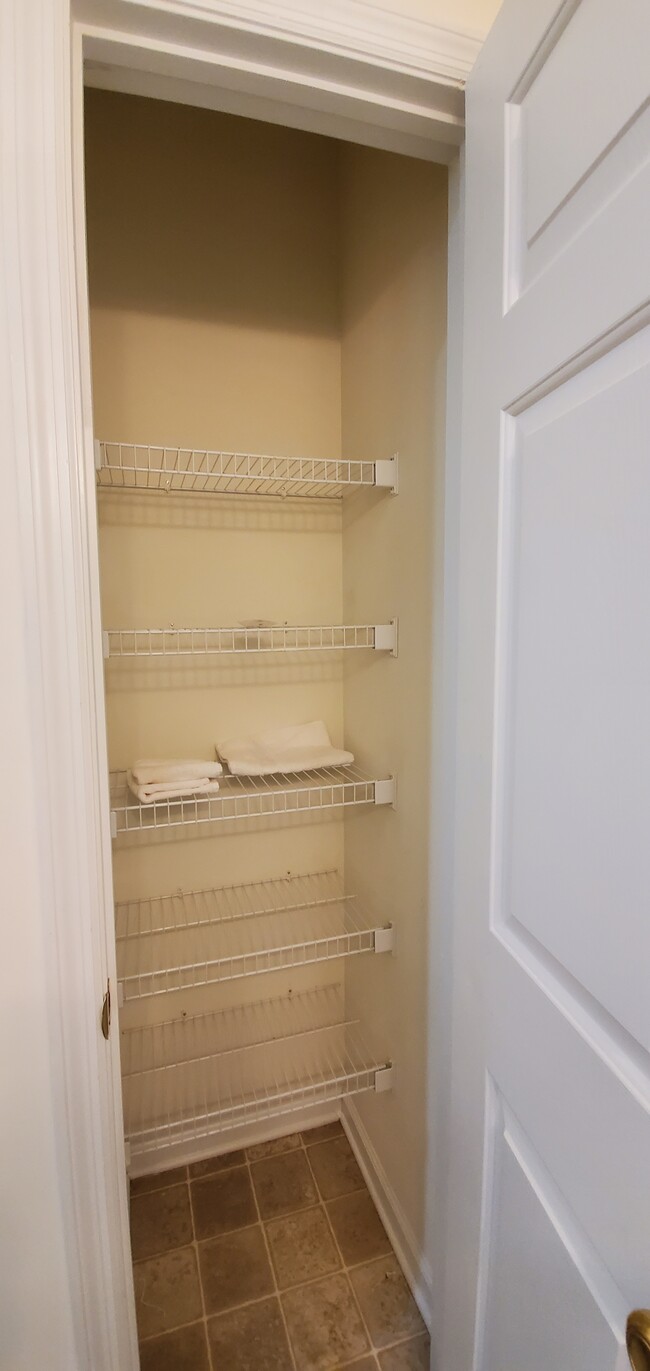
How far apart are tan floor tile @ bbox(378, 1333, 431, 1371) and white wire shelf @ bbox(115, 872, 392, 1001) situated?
2.47 feet

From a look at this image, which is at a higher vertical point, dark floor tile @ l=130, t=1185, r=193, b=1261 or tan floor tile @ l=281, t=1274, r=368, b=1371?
dark floor tile @ l=130, t=1185, r=193, b=1261

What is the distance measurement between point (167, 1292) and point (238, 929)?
29.8 inches

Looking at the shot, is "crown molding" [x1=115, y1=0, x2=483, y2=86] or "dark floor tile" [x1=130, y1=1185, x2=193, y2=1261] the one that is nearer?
"crown molding" [x1=115, y1=0, x2=483, y2=86]

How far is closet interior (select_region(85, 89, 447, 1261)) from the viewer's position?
131 cm

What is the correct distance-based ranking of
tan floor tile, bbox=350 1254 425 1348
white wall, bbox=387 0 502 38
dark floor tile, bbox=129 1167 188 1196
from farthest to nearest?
dark floor tile, bbox=129 1167 188 1196
tan floor tile, bbox=350 1254 425 1348
white wall, bbox=387 0 502 38

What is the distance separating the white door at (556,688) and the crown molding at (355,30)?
0.29 feet

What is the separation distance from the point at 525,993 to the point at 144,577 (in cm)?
121

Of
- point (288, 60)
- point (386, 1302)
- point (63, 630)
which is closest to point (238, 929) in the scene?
point (386, 1302)

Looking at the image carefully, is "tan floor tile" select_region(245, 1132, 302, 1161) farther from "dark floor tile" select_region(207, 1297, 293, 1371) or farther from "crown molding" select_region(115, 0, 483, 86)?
"crown molding" select_region(115, 0, 483, 86)

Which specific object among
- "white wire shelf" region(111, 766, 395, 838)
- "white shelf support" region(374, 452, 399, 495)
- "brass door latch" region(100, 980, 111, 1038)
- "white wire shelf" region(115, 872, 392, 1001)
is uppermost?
"white shelf support" region(374, 452, 399, 495)

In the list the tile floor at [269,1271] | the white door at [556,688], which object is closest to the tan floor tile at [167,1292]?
the tile floor at [269,1271]

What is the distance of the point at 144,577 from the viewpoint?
57.2 inches

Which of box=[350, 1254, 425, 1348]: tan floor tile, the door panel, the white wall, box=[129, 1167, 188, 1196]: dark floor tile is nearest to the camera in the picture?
the door panel

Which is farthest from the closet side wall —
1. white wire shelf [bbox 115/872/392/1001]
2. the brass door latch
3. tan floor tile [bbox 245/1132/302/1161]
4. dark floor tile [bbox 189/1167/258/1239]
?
the brass door latch
